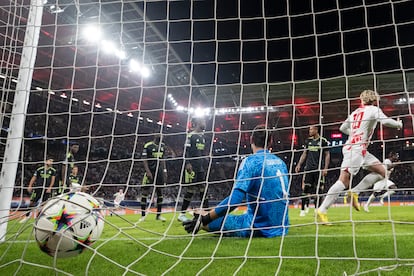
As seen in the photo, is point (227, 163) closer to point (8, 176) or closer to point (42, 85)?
point (42, 85)

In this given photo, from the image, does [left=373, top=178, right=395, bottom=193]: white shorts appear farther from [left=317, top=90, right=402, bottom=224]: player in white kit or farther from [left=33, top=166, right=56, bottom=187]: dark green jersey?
[left=33, top=166, right=56, bottom=187]: dark green jersey

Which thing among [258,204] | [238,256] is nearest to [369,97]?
[258,204]

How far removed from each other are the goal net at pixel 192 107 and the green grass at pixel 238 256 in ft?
0.06

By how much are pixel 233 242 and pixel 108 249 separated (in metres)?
1.07

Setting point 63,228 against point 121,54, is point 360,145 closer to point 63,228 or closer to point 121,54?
point 63,228

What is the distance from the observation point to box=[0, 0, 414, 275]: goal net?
2.62m

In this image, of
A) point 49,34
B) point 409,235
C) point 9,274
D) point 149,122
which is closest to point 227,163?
point 149,122

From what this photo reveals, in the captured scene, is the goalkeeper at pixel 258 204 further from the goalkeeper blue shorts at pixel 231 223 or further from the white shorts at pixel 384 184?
the white shorts at pixel 384 184

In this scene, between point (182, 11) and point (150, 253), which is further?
point (182, 11)

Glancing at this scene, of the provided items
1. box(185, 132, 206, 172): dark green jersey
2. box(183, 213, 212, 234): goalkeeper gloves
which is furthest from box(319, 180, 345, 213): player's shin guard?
box(185, 132, 206, 172): dark green jersey

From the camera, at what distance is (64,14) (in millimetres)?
12398

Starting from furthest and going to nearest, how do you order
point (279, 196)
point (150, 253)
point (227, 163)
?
point (227, 163)
point (279, 196)
point (150, 253)

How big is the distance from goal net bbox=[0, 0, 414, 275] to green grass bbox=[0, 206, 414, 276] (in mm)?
19

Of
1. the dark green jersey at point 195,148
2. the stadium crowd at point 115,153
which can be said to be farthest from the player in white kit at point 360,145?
the stadium crowd at point 115,153
